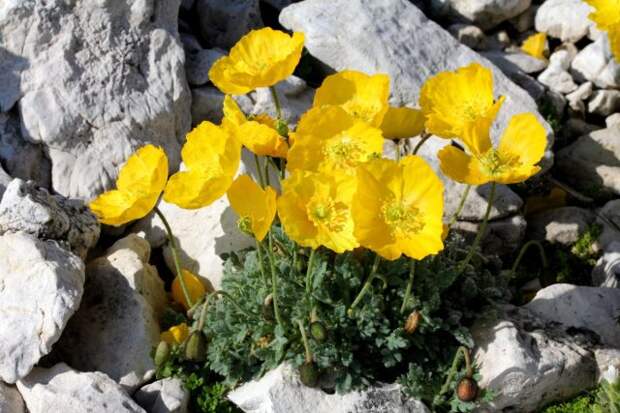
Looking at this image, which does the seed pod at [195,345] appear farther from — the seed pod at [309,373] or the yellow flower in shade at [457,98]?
the yellow flower in shade at [457,98]

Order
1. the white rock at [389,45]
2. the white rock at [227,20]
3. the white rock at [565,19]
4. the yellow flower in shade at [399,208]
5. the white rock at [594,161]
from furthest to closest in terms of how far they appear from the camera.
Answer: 1. the white rock at [565,19]
2. the white rock at [227,20]
3. the white rock at [594,161]
4. the white rock at [389,45]
5. the yellow flower in shade at [399,208]

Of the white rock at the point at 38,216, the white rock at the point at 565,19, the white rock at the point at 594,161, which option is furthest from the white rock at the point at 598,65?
the white rock at the point at 38,216

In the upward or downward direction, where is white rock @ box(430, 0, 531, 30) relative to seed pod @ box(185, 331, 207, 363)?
downward

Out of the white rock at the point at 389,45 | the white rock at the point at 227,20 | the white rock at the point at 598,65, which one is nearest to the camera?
the white rock at the point at 389,45

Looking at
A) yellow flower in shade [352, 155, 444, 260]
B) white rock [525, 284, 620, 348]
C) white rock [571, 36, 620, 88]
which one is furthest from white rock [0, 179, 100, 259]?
white rock [571, 36, 620, 88]

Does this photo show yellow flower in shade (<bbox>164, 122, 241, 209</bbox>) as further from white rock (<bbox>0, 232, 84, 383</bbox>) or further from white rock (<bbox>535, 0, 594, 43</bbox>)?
white rock (<bbox>535, 0, 594, 43</bbox>)

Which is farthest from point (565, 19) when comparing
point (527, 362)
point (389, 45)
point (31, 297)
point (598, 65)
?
point (31, 297)
